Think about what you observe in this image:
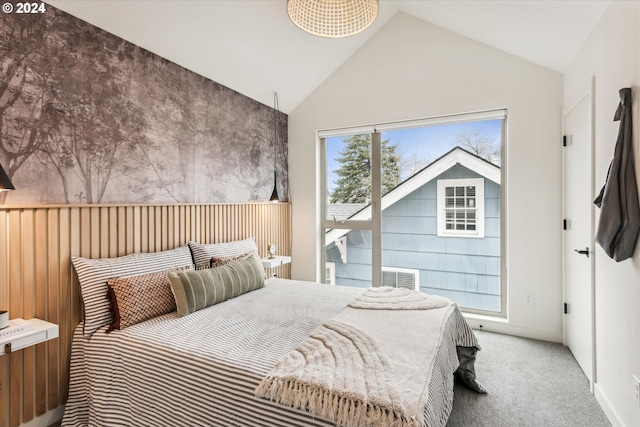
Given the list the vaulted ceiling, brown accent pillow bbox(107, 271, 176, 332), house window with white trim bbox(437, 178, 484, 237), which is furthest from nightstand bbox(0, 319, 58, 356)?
house window with white trim bbox(437, 178, 484, 237)

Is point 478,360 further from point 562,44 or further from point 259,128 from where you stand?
point 259,128

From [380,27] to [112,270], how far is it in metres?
3.59

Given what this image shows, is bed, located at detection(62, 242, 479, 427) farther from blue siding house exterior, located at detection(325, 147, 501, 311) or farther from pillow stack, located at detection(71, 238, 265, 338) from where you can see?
blue siding house exterior, located at detection(325, 147, 501, 311)

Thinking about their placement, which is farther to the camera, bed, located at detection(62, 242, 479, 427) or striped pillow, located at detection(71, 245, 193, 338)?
striped pillow, located at detection(71, 245, 193, 338)

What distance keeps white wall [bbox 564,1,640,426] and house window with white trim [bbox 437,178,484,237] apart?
1.33 meters

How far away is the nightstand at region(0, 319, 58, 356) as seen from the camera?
1.55 metres

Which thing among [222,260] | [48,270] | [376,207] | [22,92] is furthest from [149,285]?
[376,207]

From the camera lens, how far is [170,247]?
270 cm

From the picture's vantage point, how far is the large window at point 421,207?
3.42 m

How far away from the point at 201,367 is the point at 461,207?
3.06 m

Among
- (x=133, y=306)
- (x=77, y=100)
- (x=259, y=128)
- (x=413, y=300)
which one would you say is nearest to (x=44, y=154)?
(x=77, y=100)

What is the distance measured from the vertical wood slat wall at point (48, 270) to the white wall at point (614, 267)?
3094 millimetres

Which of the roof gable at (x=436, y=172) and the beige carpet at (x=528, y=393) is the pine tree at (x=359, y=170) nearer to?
the roof gable at (x=436, y=172)

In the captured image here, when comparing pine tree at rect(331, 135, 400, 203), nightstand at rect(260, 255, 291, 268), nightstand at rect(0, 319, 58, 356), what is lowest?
nightstand at rect(0, 319, 58, 356)
